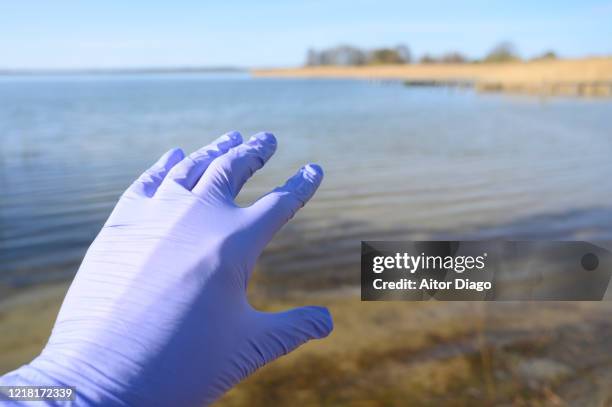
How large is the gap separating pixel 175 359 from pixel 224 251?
1.06ft

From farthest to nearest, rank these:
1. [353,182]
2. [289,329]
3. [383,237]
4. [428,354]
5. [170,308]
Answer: [353,182], [383,237], [428,354], [289,329], [170,308]

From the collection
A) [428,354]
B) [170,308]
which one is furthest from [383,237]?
[170,308]

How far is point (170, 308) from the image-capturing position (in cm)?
145

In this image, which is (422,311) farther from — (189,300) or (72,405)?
(72,405)

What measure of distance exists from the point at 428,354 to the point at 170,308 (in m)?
1.97

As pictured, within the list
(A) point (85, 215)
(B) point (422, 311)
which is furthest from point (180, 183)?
(A) point (85, 215)

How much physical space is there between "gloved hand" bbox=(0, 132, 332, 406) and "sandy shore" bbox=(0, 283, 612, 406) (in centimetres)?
120

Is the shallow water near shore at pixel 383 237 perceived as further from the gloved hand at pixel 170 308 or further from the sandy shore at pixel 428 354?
the gloved hand at pixel 170 308

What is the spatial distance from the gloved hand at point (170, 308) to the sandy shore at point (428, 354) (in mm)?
1205

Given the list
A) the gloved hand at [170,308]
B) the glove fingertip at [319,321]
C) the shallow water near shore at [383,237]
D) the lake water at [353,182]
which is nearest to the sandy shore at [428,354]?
the shallow water near shore at [383,237]

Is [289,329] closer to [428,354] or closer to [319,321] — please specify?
[319,321]

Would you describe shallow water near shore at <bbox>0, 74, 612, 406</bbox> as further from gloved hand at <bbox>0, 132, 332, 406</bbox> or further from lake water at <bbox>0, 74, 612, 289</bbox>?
gloved hand at <bbox>0, 132, 332, 406</bbox>

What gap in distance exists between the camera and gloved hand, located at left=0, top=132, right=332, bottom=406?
141cm

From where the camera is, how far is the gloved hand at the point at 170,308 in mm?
1412
